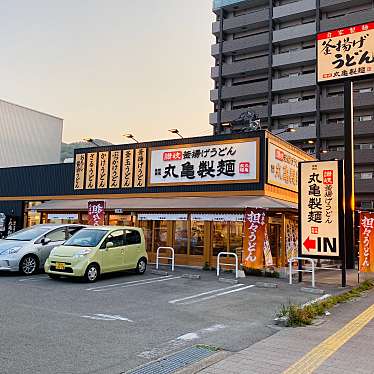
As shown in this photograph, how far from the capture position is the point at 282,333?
663 cm

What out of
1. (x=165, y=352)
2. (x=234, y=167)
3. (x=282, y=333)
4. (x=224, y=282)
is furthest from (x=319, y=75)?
(x=165, y=352)

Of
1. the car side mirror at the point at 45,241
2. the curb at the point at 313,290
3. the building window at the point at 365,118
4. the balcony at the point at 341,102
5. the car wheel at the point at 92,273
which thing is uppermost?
the balcony at the point at 341,102

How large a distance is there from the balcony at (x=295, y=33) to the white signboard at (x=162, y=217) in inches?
1425

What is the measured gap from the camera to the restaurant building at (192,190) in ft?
53.2

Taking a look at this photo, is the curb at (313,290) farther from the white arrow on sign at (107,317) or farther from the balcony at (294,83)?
the balcony at (294,83)

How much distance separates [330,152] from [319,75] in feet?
81.1

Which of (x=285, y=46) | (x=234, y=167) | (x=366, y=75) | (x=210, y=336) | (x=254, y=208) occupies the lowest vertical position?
(x=210, y=336)

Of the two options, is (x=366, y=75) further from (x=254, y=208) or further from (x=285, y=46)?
(x=285, y=46)

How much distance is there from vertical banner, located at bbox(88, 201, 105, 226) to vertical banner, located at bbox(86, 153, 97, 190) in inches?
173

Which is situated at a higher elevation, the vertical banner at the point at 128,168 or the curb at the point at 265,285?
the vertical banner at the point at 128,168

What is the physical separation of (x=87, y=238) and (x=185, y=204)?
4.94m

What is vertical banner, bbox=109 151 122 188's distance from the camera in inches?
789

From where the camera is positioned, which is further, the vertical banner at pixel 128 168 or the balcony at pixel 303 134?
the balcony at pixel 303 134

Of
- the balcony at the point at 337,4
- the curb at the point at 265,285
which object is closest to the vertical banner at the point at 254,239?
the curb at the point at 265,285
